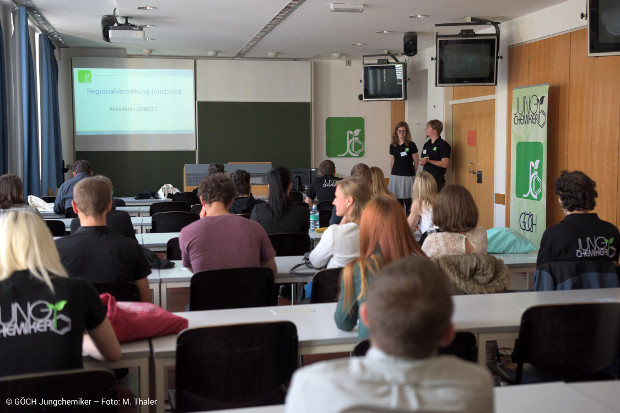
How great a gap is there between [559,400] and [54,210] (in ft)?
20.5

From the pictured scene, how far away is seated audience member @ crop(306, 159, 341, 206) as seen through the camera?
25.7 feet

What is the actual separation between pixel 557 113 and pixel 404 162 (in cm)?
350

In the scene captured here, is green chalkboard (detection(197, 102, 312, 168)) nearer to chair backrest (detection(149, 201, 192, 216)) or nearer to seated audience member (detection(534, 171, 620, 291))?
chair backrest (detection(149, 201, 192, 216))

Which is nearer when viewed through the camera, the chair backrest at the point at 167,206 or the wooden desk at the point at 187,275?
the wooden desk at the point at 187,275

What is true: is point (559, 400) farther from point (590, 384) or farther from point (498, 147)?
point (498, 147)

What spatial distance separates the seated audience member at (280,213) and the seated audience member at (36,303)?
3085 mm

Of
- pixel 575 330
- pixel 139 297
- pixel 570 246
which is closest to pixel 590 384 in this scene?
pixel 575 330

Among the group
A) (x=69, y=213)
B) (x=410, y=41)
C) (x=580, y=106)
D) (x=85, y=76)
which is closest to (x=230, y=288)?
(x=69, y=213)

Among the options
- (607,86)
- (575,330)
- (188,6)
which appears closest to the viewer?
(575,330)

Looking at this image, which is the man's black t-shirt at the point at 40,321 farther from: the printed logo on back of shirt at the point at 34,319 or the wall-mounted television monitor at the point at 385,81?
the wall-mounted television monitor at the point at 385,81

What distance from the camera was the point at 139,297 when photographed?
126 inches

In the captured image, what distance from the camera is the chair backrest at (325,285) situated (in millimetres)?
3605

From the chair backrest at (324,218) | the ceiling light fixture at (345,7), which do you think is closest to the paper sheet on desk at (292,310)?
the chair backrest at (324,218)

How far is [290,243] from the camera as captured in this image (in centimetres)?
505
